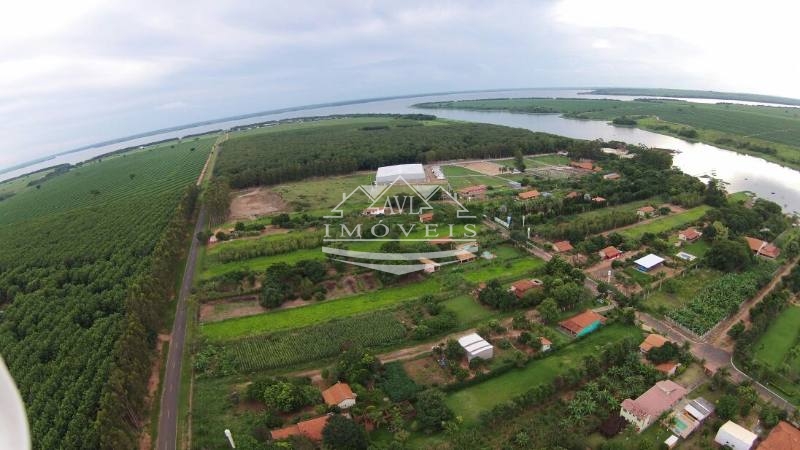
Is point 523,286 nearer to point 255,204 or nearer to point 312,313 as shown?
point 312,313

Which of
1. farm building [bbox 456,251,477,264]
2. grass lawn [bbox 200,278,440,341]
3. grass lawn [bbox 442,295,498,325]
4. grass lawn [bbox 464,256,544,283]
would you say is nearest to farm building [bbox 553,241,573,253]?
grass lawn [bbox 464,256,544,283]

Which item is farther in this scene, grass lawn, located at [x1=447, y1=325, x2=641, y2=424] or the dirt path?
the dirt path

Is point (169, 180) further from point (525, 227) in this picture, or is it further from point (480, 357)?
point (480, 357)

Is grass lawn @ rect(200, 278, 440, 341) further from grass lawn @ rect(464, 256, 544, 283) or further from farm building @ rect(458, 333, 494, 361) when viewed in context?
farm building @ rect(458, 333, 494, 361)

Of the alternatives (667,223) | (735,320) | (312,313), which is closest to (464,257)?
(312,313)

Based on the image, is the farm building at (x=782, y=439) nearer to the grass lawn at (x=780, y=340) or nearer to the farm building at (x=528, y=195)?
the grass lawn at (x=780, y=340)
